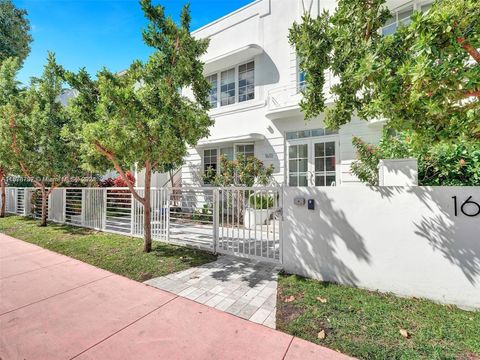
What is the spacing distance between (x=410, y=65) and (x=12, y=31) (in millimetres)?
25073

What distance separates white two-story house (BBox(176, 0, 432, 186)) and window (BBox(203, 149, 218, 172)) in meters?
0.05

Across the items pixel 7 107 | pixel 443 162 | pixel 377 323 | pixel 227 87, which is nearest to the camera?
pixel 377 323

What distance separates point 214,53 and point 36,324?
13.1 metres

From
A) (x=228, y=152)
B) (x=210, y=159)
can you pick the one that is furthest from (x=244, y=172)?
(x=210, y=159)

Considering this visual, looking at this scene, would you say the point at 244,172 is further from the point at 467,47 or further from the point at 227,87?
the point at 467,47

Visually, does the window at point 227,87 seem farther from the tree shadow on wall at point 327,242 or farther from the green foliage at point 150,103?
the tree shadow on wall at point 327,242

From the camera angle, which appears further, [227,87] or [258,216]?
[227,87]

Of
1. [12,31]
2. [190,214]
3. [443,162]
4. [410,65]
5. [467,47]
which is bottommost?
[190,214]

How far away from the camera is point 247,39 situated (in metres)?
11.8

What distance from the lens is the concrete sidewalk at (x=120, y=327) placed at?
274cm

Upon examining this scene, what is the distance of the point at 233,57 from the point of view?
11.6 metres

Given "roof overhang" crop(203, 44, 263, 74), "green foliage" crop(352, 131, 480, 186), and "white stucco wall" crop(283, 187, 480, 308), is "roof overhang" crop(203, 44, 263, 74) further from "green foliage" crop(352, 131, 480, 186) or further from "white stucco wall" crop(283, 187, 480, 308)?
"white stucco wall" crop(283, 187, 480, 308)

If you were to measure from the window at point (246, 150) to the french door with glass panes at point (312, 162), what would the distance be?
6.23 ft

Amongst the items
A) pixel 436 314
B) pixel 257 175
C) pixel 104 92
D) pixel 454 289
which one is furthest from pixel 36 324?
pixel 257 175
